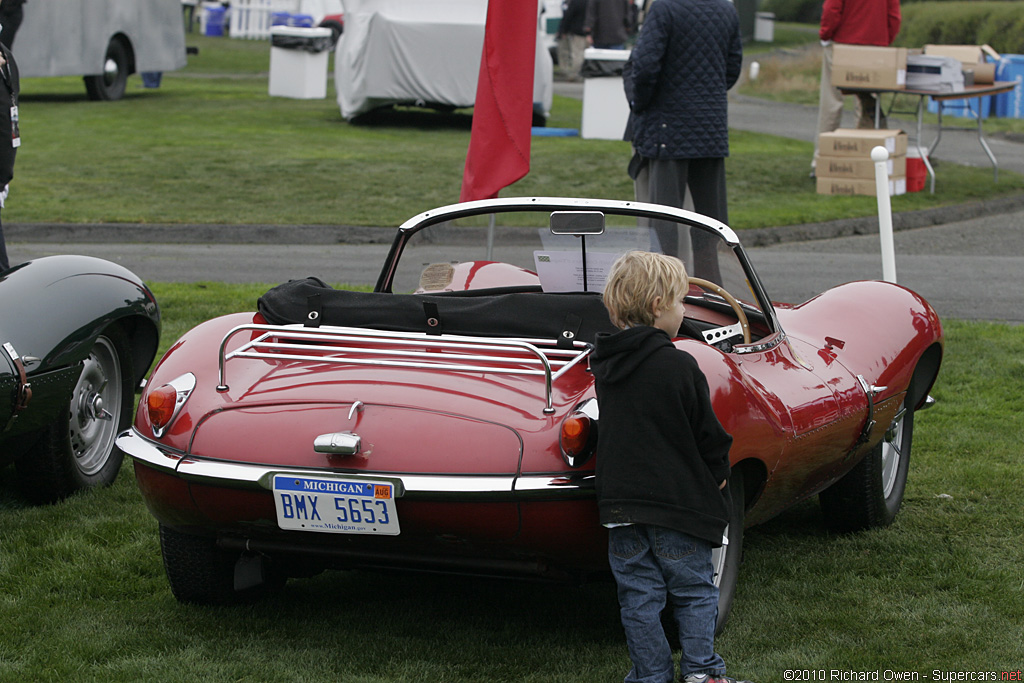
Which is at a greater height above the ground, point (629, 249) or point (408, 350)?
point (629, 249)

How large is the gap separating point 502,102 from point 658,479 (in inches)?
138

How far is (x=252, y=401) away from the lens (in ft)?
11.5

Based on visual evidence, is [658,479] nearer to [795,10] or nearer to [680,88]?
[680,88]

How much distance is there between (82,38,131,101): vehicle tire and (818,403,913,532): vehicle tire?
19158mm

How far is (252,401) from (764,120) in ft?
65.5

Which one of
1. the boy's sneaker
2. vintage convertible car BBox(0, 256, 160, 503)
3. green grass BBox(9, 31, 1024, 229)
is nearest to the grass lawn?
vintage convertible car BBox(0, 256, 160, 503)

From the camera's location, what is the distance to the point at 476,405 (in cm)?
336

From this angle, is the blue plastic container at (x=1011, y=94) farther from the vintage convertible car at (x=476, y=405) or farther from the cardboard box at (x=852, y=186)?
the vintage convertible car at (x=476, y=405)

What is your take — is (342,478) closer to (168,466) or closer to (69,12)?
(168,466)

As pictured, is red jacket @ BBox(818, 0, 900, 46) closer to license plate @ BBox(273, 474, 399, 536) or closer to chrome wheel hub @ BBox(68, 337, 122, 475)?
chrome wheel hub @ BBox(68, 337, 122, 475)

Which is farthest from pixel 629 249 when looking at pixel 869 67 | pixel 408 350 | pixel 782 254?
pixel 869 67

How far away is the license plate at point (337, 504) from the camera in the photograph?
3.21 metres

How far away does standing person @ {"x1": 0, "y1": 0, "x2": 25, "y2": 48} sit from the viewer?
6.51 meters

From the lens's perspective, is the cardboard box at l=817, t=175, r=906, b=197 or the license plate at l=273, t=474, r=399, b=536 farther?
the cardboard box at l=817, t=175, r=906, b=197
